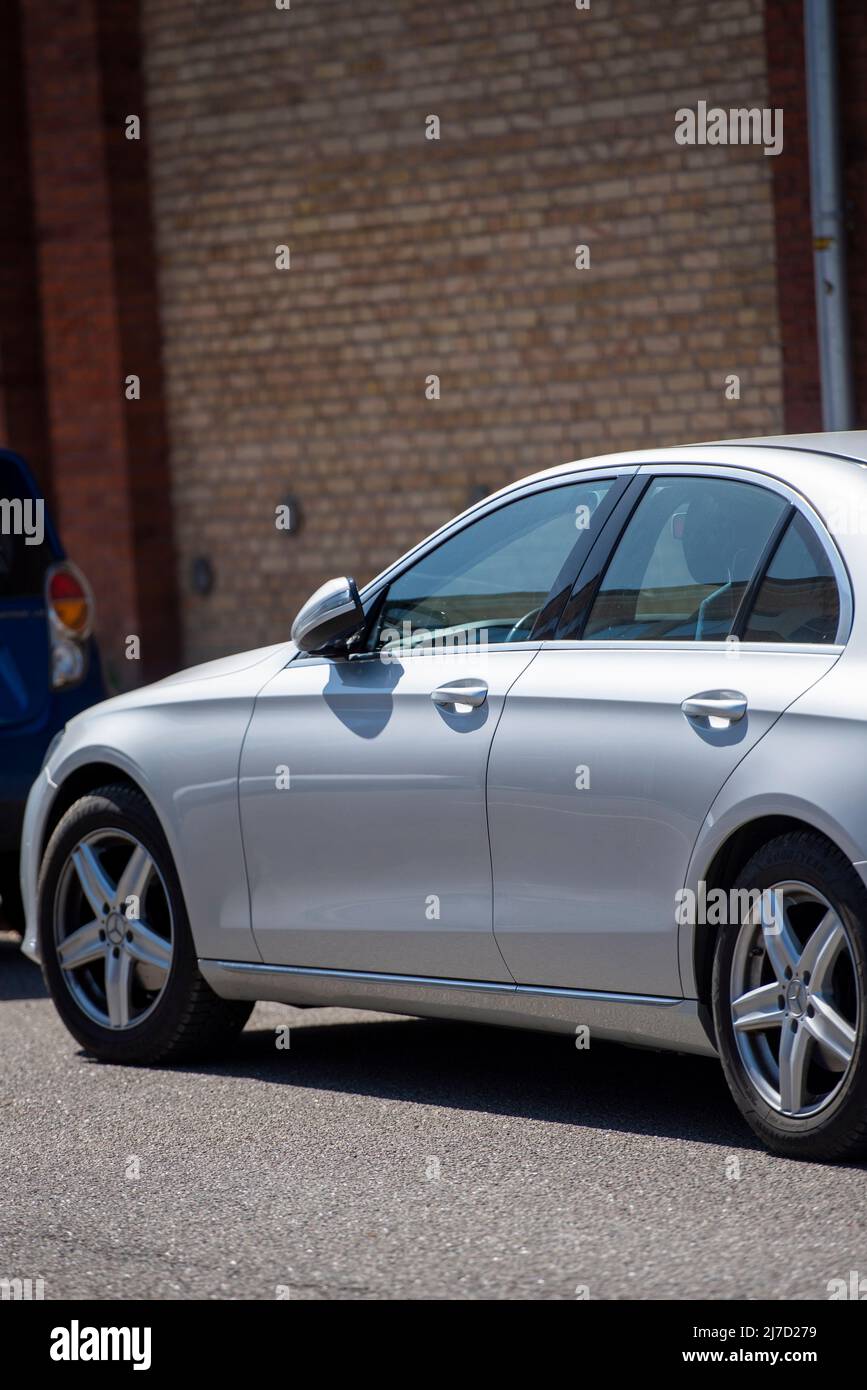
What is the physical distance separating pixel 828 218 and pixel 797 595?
623cm

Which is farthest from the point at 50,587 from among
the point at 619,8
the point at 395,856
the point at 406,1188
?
the point at 619,8

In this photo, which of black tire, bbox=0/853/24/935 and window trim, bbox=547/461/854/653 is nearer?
window trim, bbox=547/461/854/653

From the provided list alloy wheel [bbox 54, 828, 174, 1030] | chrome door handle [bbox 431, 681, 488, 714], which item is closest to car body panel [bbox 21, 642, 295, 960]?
alloy wheel [bbox 54, 828, 174, 1030]

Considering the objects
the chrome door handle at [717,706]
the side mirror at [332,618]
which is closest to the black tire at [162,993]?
the side mirror at [332,618]

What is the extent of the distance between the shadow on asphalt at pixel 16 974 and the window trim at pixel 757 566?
10.9 feet

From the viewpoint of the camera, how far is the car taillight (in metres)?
8.80

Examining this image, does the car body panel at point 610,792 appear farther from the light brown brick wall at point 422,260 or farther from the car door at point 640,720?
the light brown brick wall at point 422,260

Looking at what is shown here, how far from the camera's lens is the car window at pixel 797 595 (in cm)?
507

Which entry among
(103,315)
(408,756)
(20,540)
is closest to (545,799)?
(408,756)

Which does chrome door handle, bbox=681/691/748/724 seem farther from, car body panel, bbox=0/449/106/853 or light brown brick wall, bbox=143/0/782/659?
light brown brick wall, bbox=143/0/782/659

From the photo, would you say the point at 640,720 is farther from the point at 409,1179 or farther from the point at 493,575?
the point at 409,1179

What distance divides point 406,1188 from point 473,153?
27.7 ft

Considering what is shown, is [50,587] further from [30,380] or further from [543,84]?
[30,380]

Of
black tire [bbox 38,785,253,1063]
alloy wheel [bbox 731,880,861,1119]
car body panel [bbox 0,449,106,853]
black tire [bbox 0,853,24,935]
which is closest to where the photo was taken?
alloy wheel [bbox 731,880,861,1119]
